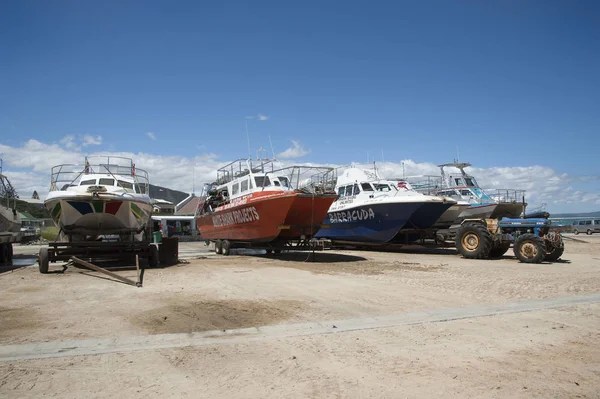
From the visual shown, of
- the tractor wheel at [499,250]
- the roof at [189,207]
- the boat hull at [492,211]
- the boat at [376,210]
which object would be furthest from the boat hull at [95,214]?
the roof at [189,207]

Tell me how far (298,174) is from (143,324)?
8.44 meters

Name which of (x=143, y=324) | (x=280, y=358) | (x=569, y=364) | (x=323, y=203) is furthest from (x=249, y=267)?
(x=569, y=364)

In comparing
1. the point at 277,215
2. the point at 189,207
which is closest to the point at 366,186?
the point at 277,215

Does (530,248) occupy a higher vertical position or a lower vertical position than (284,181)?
lower

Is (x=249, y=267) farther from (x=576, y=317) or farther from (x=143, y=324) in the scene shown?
(x=576, y=317)

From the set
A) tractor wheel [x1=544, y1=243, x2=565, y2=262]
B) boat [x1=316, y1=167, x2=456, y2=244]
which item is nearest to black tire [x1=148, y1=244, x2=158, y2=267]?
boat [x1=316, y1=167, x2=456, y2=244]

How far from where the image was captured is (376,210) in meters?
16.6

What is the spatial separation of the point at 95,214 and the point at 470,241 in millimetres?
11450

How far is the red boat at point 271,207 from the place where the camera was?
43.3 feet

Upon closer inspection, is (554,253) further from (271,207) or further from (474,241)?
(271,207)

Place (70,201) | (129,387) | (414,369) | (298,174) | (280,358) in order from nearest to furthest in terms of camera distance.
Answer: (129,387), (414,369), (280,358), (70,201), (298,174)

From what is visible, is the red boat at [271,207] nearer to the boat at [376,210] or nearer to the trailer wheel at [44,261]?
the boat at [376,210]

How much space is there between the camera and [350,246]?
1944 centimetres

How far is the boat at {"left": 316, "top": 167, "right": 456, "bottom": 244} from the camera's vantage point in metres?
16.1
